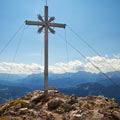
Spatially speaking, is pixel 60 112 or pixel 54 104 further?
pixel 54 104

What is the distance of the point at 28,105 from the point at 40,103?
5.24 ft

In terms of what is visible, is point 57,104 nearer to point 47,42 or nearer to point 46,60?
point 46,60

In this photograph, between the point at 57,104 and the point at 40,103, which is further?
the point at 40,103

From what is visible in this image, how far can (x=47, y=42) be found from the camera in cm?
1681

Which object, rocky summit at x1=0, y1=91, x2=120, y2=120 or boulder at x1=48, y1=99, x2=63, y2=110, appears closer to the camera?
rocky summit at x1=0, y1=91, x2=120, y2=120

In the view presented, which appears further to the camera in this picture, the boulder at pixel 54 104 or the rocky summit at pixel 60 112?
the boulder at pixel 54 104

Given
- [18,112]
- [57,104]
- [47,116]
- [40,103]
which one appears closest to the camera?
[47,116]

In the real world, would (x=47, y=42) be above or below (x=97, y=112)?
above

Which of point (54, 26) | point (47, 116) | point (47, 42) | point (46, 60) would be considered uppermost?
point (54, 26)

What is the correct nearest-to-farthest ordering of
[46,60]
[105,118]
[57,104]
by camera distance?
[105,118] < [57,104] < [46,60]

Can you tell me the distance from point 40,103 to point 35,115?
3.88m

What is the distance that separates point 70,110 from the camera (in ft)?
40.0

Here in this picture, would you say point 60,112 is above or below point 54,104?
below

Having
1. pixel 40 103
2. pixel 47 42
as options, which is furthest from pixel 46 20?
pixel 40 103
